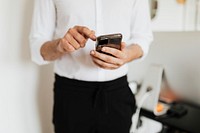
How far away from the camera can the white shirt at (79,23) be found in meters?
0.78

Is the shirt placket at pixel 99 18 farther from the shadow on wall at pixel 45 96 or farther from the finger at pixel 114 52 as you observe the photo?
the shadow on wall at pixel 45 96

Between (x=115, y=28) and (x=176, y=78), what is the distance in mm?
649

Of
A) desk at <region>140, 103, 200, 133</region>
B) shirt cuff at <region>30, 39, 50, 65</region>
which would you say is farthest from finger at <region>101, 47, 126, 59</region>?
desk at <region>140, 103, 200, 133</region>

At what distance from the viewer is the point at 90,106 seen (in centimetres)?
80

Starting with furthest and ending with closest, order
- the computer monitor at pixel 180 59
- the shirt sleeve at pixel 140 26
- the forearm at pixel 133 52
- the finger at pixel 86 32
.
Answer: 1. the computer monitor at pixel 180 59
2. the shirt sleeve at pixel 140 26
3. the forearm at pixel 133 52
4. the finger at pixel 86 32

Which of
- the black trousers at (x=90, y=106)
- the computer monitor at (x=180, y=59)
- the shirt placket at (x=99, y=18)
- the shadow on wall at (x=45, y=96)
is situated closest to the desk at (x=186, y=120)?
the computer monitor at (x=180, y=59)

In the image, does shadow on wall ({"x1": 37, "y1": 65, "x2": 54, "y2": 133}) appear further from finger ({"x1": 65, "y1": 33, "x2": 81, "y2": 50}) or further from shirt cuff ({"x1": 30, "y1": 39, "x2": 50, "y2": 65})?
finger ({"x1": 65, "y1": 33, "x2": 81, "y2": 50})

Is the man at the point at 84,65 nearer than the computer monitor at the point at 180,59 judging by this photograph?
Yes

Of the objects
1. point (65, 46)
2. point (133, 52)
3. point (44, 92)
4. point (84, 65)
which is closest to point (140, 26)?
point (133, 52)

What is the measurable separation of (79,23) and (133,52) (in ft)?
0.69

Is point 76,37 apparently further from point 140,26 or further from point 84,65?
point 140,26

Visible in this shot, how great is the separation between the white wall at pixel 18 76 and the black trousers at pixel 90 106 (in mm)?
231

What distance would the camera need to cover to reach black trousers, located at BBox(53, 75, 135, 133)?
31.2 inches

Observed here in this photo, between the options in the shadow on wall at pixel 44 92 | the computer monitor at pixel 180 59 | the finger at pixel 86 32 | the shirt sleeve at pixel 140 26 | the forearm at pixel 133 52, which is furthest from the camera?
the computer monitor at pixel 180 59
